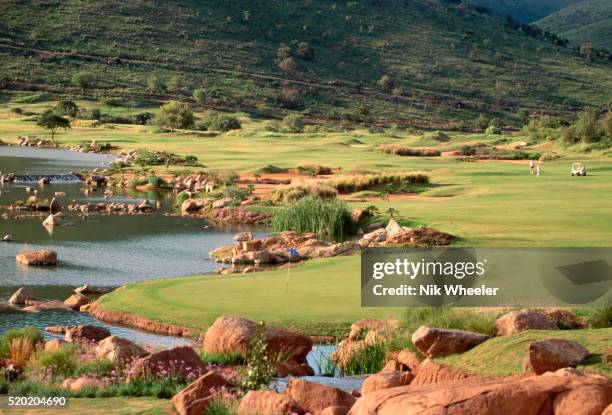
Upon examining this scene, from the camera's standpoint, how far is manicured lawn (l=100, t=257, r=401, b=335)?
2056 cm

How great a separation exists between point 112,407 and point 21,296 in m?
13.3

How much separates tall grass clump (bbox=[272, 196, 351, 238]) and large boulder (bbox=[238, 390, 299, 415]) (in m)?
26.7

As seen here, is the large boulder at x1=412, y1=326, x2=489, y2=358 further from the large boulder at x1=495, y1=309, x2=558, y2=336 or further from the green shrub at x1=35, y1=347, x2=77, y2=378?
the green shrub at x1=35, y1=347, x2=77, y2=378

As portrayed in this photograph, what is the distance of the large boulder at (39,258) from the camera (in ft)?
103

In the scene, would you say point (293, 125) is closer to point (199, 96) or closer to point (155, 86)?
point (199, 96)

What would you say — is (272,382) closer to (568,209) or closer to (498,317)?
(498,317)

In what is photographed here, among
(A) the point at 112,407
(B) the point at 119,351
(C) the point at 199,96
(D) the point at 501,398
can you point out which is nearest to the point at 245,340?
(B) the point at 119,351

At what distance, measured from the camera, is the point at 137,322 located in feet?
72.9

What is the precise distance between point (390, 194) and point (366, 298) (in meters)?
29.4

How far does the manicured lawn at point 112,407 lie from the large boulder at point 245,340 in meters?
3.72

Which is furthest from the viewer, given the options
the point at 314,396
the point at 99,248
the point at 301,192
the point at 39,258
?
the point at 301,192

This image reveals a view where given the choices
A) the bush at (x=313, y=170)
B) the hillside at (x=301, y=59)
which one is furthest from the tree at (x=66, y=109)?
the bush at (x=313, y=170)

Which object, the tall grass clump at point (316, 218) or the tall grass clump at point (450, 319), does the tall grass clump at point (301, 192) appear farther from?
the tall grass clump at point (450, 319)

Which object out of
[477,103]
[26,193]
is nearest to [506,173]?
[26,193]
